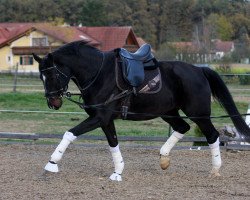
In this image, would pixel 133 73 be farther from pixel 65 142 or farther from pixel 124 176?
pixel 124 176

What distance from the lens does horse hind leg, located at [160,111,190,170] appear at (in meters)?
7.55

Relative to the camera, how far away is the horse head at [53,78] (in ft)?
22.5

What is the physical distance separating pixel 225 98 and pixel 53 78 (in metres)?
2.46

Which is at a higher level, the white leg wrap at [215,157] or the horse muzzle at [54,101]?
the horse muzzle at [54,101]

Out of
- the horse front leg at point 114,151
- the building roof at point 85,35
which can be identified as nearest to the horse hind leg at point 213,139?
the horse front leg at point 114,151

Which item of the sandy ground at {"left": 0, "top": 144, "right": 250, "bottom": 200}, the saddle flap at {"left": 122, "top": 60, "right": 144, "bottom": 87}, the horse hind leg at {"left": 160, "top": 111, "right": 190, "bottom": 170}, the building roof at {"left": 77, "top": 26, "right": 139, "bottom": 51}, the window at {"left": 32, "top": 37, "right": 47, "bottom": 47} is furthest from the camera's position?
the building roof at {"left": 77, "top": 26, "right": 139, "bottom": 51}

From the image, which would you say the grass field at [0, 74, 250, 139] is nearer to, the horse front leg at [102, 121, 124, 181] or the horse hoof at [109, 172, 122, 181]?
the horse front leg at [102, 121, 124, 181]

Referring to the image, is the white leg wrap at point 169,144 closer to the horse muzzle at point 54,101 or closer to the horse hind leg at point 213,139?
the horse hind leg at point 213,139

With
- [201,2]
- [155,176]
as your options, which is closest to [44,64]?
[155,176]

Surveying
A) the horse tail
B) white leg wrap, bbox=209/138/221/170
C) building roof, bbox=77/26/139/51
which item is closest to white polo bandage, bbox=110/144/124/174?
white leg wrap, bbox=209/138/221/170

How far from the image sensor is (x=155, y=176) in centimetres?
744

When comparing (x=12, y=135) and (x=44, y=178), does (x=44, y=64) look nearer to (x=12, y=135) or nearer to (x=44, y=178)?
(x=44, y=178)

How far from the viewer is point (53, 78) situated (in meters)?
6.89

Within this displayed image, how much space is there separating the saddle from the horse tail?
2.82ft
